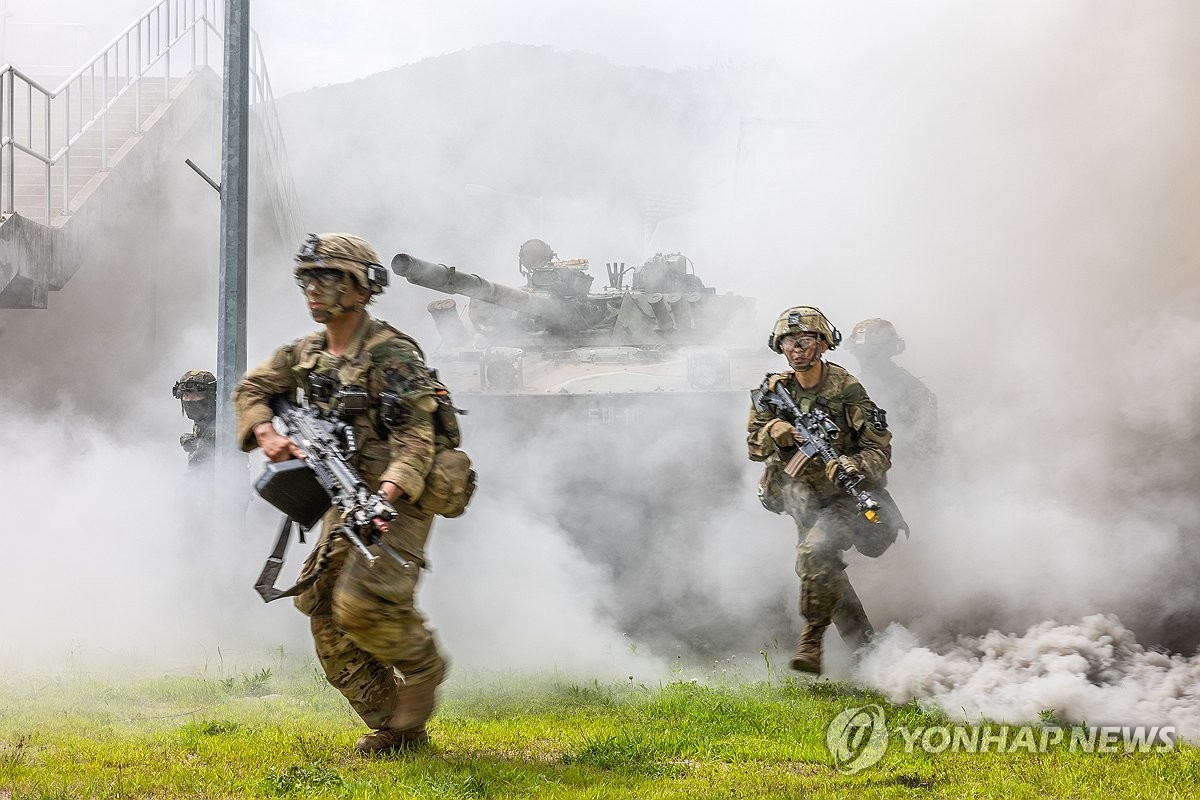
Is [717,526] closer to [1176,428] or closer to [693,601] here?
[693,601]

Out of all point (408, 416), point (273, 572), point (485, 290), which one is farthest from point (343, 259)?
point (485, 290)

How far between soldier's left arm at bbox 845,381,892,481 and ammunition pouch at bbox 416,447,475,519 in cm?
214

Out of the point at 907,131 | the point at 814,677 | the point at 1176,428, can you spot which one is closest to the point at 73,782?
the point at 814,677

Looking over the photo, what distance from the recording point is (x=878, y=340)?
837 centimetres

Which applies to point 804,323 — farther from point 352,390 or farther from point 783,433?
point 352,390

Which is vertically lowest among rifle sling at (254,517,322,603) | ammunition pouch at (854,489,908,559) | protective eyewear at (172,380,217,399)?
rifle sling at (254,517,322,603)

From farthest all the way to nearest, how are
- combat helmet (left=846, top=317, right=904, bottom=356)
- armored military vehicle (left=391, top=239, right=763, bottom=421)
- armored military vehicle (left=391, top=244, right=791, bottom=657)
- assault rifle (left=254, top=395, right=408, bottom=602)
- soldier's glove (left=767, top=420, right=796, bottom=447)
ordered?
armored military vehicle (left=391, top=239, right=763, bottom=421)
combat helmet (left=846, top=317, right=904, bottom=356)
armored military vehicle (left=391, top=244, right=791, bottom=657)
soldier's glove (left=767, top=420, right=796, bottom=447)
assault rifle (left=254, top=395, right=408, bottom=602)

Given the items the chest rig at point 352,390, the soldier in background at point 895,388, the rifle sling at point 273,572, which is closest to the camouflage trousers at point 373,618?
the rifle sling at point 273,572

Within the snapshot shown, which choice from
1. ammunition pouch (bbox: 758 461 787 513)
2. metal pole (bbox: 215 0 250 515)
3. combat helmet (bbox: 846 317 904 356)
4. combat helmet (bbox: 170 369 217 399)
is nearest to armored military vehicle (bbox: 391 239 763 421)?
combat helmet (bbox: 846 317 904 356)

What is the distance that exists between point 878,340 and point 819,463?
2.59 metres

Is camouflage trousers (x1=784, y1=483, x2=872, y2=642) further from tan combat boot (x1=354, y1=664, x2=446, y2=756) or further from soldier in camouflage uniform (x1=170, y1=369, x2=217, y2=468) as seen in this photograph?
soldier in camouflage uniform (x1=170, y1=369, x2=217, y2=468)

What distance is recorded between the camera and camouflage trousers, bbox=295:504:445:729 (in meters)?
4.14

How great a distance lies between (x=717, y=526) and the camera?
27.0ft

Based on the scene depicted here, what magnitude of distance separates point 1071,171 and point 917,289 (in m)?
1.42
